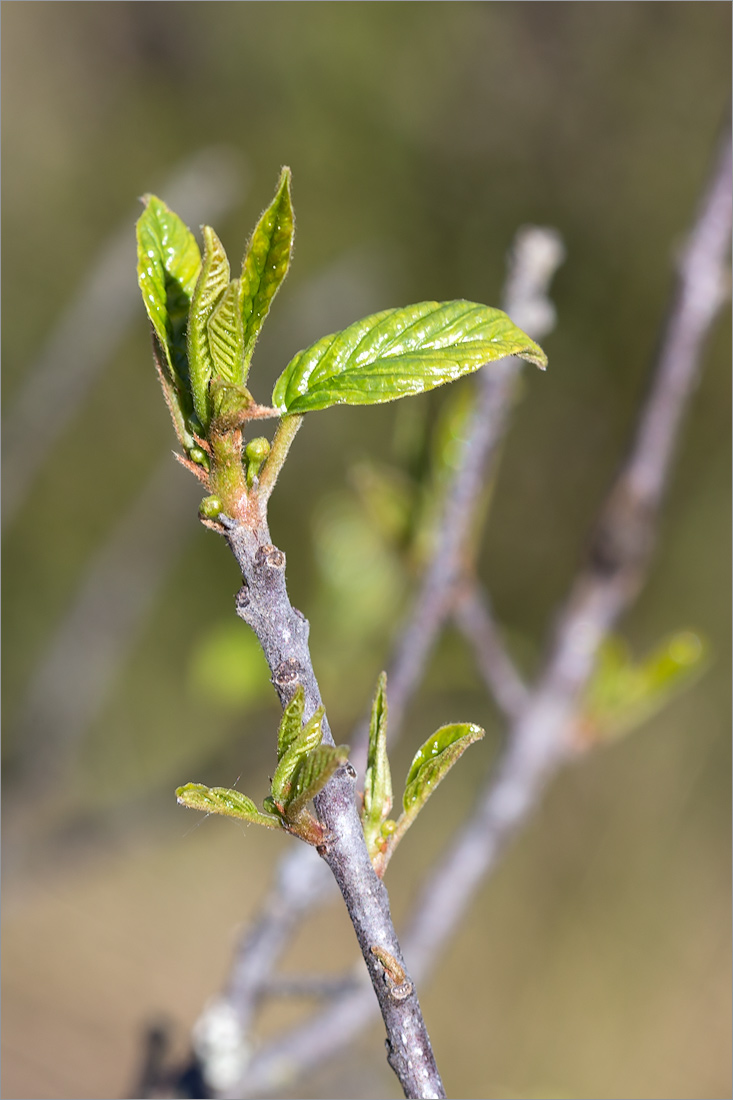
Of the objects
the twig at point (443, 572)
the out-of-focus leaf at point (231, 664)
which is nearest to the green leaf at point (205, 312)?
the twig at point (443, 572)

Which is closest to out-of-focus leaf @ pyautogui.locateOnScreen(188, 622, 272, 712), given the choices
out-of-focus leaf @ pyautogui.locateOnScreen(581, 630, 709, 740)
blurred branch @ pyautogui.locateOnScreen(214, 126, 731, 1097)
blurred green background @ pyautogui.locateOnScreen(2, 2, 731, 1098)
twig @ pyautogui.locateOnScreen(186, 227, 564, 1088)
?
twig @ pyautogui.locateOnScreen(186, 227, 564, 1088)

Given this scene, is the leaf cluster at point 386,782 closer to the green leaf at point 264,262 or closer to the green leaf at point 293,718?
the green leaf at point 293,718

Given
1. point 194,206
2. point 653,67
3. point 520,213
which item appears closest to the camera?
point 194,206

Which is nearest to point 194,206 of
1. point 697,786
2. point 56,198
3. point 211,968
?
point 56,198

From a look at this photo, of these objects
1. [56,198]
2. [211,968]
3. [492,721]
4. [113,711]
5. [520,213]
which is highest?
[56,198]

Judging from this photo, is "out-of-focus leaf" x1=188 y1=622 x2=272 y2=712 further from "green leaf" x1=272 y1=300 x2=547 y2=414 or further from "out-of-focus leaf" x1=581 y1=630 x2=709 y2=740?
"green leaf" x1=272 y1=300 x2=547 y2=414

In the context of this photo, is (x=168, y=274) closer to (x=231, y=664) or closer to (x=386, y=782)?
(x=386, y=782)

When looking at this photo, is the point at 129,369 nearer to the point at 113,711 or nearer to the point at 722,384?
the point at 113,711
